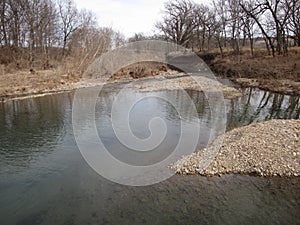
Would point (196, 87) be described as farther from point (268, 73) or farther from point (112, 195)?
point (112, 195)

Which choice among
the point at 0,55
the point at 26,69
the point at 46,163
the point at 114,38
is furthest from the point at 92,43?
the point at 46,163

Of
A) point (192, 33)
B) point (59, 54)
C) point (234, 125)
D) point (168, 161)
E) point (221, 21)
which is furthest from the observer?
point (192, 33)

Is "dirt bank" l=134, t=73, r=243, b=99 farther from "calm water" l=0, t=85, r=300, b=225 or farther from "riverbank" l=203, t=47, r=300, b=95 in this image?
"calm water" l=0, t=85, r=300, b=225

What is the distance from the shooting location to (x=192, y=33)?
5103 centimetres

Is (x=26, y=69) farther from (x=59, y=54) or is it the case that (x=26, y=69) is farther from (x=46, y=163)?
(x=46, y=163)

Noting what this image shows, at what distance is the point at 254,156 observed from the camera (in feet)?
26.7

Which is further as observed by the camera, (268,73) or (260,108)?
(268,73)

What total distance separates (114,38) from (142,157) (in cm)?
2943

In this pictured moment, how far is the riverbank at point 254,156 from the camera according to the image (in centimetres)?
764

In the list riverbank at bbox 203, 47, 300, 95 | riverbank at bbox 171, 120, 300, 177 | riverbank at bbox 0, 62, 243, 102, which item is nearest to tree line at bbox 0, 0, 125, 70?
riverbank at bbox 0, 62, 243, 102

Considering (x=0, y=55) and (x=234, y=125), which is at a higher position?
(x=0, y=55)

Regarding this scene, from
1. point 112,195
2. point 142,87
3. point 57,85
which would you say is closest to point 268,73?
point 142,87

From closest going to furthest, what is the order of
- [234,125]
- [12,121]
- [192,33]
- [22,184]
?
[22,184] < [234,125] < [12,121] < [192,33]

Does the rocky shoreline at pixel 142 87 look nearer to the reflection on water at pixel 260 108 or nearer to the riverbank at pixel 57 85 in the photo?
the riverbank at pixel 57 85
